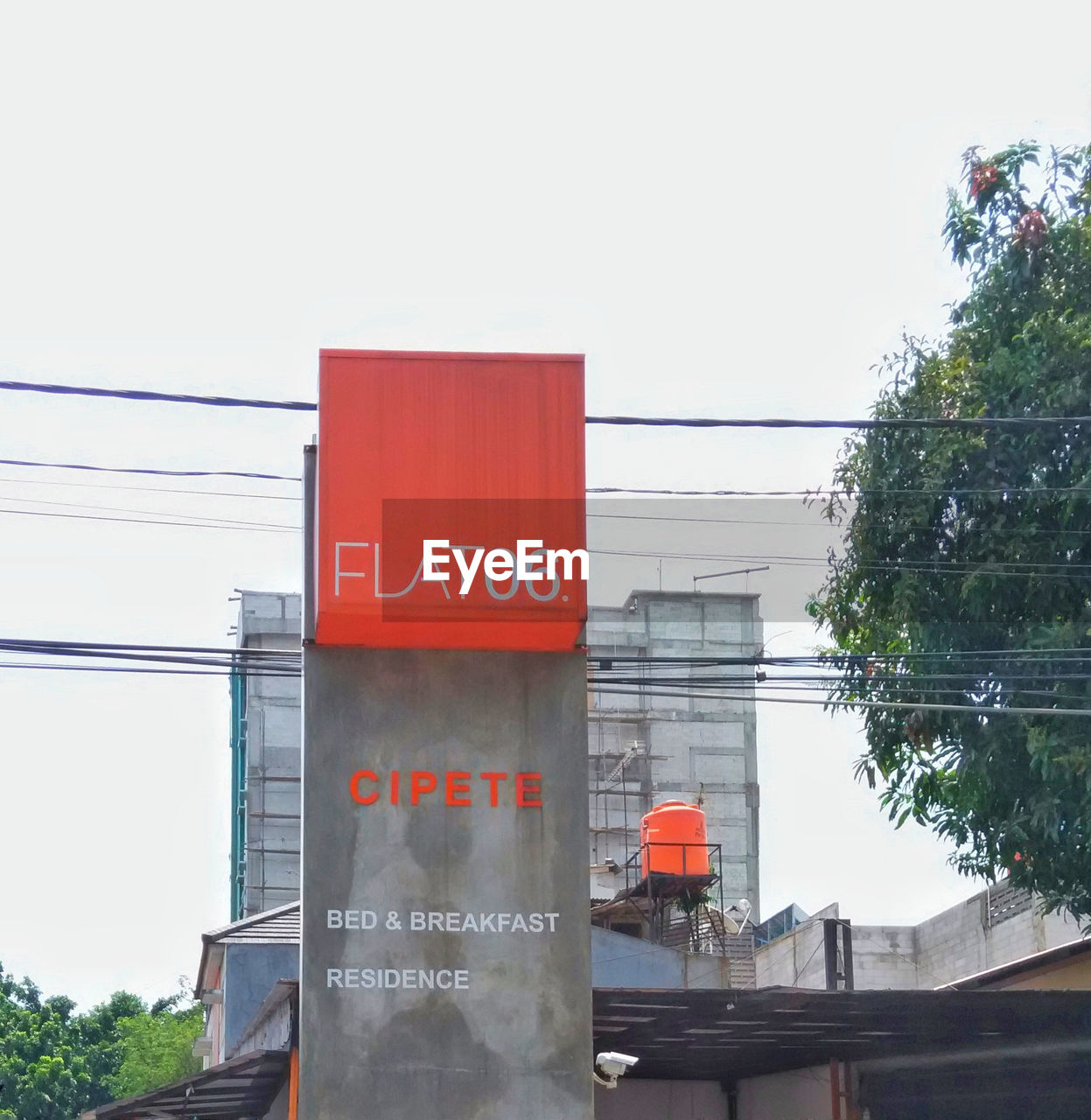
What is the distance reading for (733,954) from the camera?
4006cm

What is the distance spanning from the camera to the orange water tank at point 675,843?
114 ft

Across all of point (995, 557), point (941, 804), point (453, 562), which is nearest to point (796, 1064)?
point (941, 804)

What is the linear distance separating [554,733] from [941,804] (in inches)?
281

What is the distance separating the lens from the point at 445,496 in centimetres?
1332

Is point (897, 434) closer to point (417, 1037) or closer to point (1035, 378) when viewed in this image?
point (1035, 378)

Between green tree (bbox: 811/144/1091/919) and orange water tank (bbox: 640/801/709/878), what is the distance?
15961 millimetres

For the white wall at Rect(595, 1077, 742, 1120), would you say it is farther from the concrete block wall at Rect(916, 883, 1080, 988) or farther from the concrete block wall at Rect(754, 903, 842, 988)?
the concrete block wall at Rect(754, 903, 842, 988)

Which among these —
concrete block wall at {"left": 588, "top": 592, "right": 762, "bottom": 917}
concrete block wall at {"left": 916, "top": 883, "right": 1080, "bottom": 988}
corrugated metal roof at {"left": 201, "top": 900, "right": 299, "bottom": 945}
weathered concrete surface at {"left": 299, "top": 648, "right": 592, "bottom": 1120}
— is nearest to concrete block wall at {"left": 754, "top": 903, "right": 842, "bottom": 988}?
concrete block wall at {"left": 916, "top": 883, "right": 1080, "bottom": 988}

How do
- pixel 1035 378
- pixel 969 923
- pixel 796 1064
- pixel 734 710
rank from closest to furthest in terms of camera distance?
pixel 1035 378
pixel 796 1064
pixel 969 923
pixel 734 710

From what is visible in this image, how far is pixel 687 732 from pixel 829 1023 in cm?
3682

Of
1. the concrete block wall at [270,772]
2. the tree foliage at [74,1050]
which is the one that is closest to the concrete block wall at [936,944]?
the concrete block wall at [270,772]

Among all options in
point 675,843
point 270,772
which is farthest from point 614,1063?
point 270,772

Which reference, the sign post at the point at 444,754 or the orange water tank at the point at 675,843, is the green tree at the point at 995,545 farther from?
the orange water tank at the point at 675,843

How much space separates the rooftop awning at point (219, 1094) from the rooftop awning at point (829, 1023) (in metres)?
3.59
